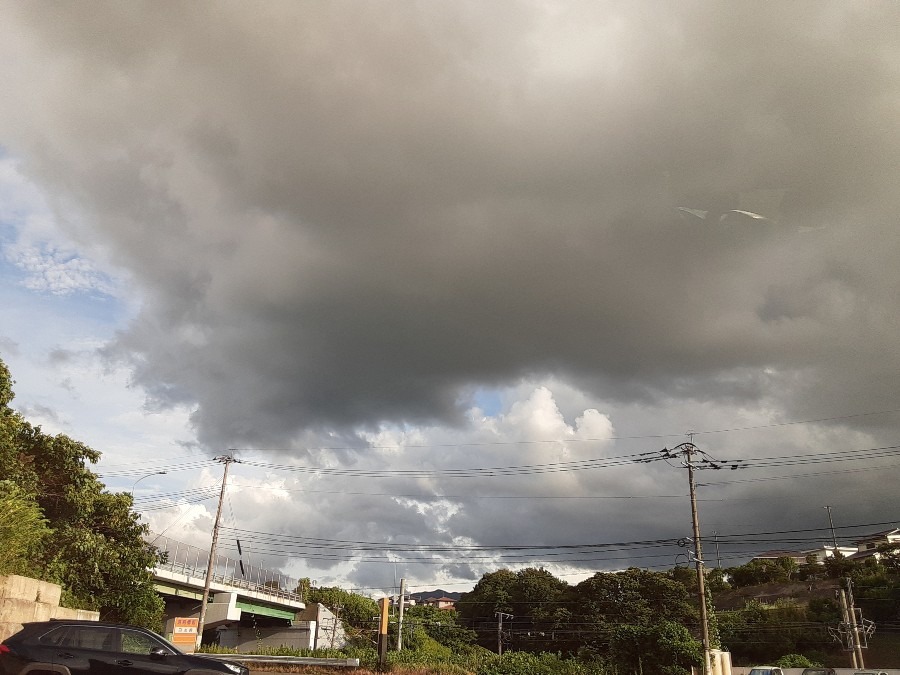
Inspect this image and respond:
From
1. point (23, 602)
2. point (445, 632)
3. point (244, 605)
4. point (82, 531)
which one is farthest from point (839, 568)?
point (23, 602)

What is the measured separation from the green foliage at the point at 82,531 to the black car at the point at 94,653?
2416cm

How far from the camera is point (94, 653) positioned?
1347 cm

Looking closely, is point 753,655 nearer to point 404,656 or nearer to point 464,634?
point 464,634

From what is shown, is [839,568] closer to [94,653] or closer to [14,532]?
[14,532]

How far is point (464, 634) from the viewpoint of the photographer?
104 metres

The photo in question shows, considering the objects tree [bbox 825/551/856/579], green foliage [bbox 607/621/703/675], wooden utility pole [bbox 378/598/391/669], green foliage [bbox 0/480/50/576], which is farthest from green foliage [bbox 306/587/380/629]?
green foliage [bbox 0/480/50/576]

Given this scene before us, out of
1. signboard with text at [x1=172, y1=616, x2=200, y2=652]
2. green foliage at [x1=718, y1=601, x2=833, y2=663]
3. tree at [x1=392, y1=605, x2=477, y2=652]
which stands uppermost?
signboard with text at [x1=172, y1=616, x2=200, y2=652]

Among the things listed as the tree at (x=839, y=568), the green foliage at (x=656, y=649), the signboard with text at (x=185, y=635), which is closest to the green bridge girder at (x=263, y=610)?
the signboard with text at (x=185, y=635)

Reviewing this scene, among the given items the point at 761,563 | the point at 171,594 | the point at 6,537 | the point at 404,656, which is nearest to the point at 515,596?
the point at 761,563

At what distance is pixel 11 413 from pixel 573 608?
7914cm

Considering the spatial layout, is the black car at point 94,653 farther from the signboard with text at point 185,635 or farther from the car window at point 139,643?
the signboard with text at point 185,635

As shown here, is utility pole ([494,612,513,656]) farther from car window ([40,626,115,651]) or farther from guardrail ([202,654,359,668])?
car window ([40,626,115,651])

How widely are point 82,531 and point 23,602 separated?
20.7 m

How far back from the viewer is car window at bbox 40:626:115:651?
13.3 m
